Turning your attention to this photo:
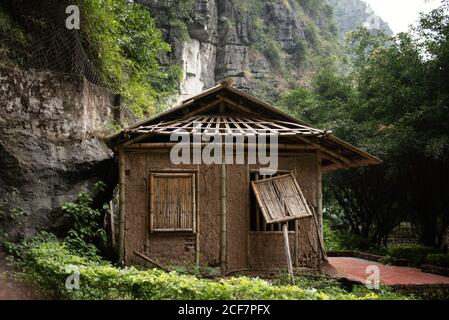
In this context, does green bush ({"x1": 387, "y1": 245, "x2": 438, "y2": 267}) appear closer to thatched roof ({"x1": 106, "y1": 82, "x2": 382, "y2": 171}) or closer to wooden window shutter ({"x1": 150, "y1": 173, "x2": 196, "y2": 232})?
thatched roof ({"x1": 106, "y1": 82, "x2": 382, "y2": 171})

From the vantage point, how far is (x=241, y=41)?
131 feet

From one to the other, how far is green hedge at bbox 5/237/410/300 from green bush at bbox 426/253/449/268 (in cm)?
851

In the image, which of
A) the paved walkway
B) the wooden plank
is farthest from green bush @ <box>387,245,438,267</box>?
the wooden plank

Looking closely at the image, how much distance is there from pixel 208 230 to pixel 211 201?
0.68 m

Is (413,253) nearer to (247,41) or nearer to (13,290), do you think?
(13,290)

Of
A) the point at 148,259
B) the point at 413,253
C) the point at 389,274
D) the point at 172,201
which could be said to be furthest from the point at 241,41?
the point at 148,259

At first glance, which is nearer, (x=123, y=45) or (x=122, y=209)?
(x=122, y=209)

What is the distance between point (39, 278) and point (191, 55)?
2916 cm

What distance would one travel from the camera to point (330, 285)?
10211 mm

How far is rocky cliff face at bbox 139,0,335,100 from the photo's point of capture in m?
34.2

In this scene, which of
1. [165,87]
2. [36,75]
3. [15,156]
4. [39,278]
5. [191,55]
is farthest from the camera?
[191,55]
